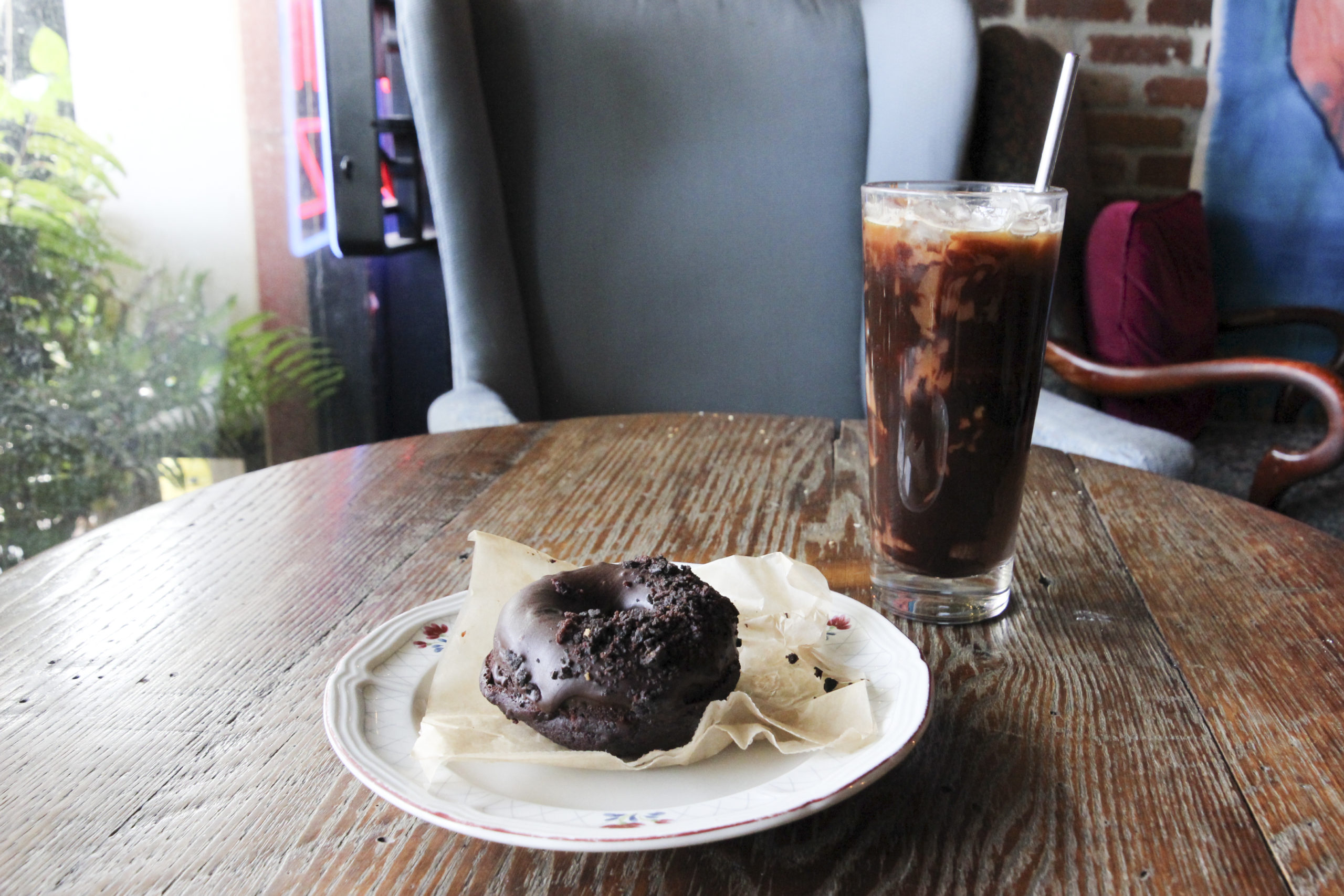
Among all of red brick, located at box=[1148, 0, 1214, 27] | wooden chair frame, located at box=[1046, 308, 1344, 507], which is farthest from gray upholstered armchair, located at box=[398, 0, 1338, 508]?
red brick, located at box=[1148, 0, 1214, 27]

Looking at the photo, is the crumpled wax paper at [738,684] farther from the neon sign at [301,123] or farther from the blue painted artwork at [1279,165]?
the blue painted artwork at [1279,165]

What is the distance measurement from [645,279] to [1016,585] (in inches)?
48.3

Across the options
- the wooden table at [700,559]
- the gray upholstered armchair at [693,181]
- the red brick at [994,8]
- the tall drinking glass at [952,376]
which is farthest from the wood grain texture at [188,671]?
the red brick at [994,8]

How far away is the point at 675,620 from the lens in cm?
51

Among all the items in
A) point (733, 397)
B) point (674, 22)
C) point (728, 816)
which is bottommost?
point (733, 397)

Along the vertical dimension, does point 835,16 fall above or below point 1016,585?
above

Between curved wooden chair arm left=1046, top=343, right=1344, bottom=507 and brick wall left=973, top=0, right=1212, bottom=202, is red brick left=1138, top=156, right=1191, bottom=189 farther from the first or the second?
curved wooden chair arm left=1046, top=343, right=1344, bottom=507

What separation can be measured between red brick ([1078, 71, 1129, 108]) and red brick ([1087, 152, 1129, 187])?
12cm

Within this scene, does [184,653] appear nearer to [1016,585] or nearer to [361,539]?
[361,539]

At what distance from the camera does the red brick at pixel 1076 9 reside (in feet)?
7.50

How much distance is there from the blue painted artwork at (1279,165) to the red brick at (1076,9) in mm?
252

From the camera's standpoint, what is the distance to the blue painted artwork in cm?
226

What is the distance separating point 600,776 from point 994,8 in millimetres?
2280

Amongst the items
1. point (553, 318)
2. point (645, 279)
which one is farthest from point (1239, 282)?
point (553, 318)
